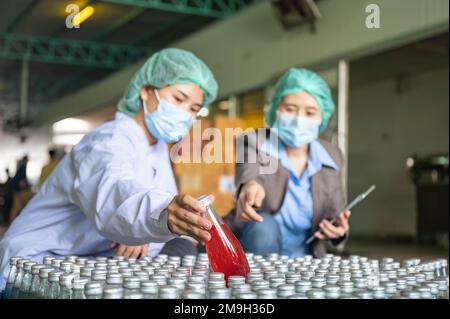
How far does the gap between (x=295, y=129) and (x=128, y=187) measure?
3.90ft

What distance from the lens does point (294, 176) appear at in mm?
2223

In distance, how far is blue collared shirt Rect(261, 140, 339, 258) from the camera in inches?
85.8

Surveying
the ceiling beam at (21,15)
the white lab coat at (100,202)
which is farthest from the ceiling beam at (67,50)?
the white lab coat at (100,202)

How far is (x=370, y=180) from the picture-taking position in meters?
8.45

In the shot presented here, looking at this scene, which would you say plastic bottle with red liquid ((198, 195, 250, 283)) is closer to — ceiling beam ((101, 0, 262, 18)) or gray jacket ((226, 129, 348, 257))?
gray jacket ((226, 129, 348, 257))

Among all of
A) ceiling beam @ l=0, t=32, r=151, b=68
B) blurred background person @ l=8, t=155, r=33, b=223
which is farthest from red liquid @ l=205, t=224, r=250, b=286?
ceiling beam @ l=0, t=32, r=151, b=68

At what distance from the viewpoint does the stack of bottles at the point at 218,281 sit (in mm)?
800

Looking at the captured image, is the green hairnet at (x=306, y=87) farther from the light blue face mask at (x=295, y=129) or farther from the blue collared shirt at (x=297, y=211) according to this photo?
the blue collared shirt at (x=297, y=211)

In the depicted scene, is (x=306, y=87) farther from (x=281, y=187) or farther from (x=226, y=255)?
(x=226, y=255)

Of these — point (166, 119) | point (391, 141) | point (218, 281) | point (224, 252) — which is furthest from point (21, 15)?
point (218, 281)

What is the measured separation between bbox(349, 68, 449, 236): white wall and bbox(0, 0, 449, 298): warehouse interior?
0.05 feet
